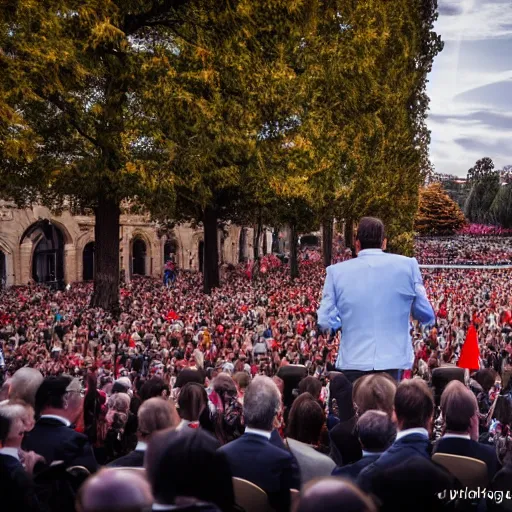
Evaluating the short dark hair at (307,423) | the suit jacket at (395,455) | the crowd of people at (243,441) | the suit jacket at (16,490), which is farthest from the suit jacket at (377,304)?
the suit jacket at (16,490)

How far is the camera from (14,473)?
3.17 m

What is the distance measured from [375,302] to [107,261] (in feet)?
44.8

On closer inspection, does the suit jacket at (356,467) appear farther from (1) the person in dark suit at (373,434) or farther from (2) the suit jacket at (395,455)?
(2) the suit jacket at (395,455)

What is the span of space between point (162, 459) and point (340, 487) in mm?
735

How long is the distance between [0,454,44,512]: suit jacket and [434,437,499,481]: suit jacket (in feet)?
6.93

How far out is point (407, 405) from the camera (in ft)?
11.7

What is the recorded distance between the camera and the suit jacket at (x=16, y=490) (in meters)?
3.03

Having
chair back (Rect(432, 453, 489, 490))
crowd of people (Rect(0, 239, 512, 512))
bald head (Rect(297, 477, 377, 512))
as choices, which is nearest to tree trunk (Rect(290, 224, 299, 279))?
crowd of people (Rect(0, 239, 512, 512))

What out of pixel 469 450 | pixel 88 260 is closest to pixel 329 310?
pixel 469 450

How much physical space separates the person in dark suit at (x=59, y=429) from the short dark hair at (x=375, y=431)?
1626 mm

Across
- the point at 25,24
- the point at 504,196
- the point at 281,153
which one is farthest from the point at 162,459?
the point at 504,196

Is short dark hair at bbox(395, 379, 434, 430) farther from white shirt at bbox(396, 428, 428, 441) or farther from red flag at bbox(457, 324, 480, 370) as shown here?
red flag at bbox(457, 324, 480, 370)

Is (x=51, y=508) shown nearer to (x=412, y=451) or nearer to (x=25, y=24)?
(x=412, y=451)

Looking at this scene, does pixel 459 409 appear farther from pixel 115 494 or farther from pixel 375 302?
pixel 115 494
